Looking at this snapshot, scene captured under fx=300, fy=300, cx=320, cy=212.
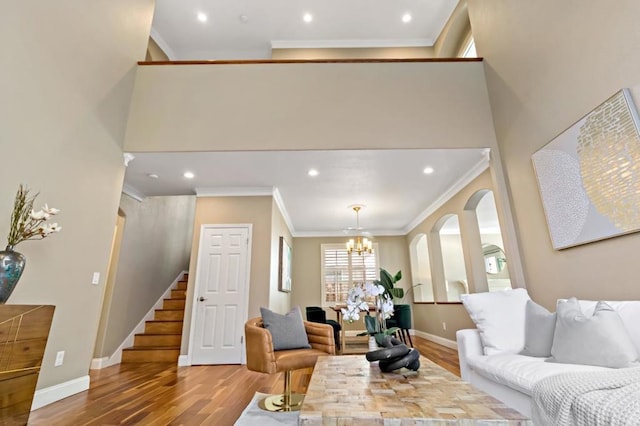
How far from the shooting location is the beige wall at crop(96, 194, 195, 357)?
14.9 feet

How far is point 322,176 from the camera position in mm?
4590

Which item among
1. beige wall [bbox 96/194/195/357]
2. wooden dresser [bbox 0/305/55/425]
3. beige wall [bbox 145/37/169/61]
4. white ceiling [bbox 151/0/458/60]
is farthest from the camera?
beige wall [bbox 145/37/169/61]

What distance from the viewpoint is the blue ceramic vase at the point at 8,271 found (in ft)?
6.19

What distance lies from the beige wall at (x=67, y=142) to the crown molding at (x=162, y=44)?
2.31 metres

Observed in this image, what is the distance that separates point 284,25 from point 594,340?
21.0ft

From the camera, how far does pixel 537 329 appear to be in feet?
7.14

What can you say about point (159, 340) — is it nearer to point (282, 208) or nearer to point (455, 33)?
point (282, 208)

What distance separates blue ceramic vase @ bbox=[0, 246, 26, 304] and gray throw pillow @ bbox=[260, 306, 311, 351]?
1756 mm

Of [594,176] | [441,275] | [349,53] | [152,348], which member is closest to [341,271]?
[441,275]

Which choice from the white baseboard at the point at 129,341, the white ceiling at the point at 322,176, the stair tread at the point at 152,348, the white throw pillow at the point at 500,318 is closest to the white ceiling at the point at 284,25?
the white ceiling at the point at 322,176

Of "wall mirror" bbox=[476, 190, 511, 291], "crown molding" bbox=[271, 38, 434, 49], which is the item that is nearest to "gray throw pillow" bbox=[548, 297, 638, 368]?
"crown molding" bbox=[271, 38, 434, 49]

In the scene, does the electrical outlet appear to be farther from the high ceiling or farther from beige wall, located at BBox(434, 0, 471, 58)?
beige wall, located at BBox(434, 0, 471, 58)

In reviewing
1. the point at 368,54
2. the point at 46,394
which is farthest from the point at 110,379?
the point at 368,54

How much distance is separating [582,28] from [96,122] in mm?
4593
